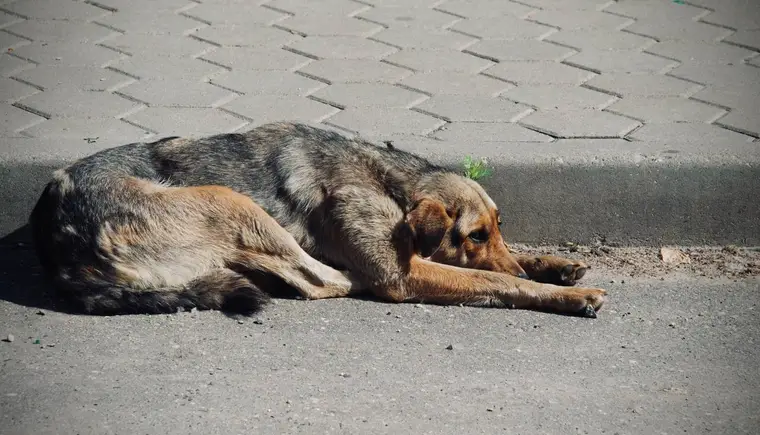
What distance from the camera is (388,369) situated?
4.82 m

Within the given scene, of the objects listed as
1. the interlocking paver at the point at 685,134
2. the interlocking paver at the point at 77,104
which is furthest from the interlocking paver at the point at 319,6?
the interlocking paver at the point at 685,134

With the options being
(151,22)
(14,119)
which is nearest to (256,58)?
(151,22)

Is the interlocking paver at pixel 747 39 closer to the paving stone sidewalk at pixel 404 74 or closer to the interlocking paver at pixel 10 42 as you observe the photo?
the paving stone sidewalk at pixel 404 74

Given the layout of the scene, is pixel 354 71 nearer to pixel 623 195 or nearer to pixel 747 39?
pixel 623 195

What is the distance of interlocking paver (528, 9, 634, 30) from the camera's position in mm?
8367

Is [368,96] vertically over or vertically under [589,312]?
over

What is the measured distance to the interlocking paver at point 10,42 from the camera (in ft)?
25.4

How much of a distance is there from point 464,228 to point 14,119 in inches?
120

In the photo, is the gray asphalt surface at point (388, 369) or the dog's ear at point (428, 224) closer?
the gray asphalt surface at point (388, 369)

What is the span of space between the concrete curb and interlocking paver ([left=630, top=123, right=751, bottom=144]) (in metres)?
0.29

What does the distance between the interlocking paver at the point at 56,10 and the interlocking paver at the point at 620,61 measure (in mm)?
3802

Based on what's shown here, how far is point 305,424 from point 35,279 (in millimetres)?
2138

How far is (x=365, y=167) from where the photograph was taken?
5.93m

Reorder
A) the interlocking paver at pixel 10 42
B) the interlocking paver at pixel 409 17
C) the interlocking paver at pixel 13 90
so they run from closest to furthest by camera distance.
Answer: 1. the interlocking paver at pixel 13 90
2. the interlocking paver at pixel 10 42
3. the interlocking paver at pixel 409 17
